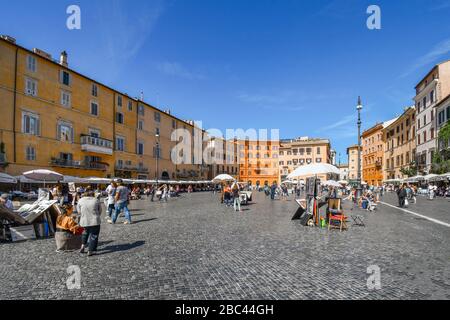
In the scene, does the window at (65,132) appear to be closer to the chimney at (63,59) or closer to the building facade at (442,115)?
the chimney at (63,59)

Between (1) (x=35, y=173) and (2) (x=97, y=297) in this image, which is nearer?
(2) (x=97, y=297)

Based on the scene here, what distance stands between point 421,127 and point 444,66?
1007cm

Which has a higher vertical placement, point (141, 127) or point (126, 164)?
point (141, 127)

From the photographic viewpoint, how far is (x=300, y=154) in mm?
85125

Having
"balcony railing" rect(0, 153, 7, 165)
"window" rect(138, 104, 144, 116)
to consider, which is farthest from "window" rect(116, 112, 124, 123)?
"balcony railing" rect(0, 153, 7, 165)

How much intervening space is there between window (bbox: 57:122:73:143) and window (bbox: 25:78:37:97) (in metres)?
4.05

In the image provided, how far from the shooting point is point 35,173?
596 inches

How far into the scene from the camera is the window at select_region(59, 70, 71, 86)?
103 ft

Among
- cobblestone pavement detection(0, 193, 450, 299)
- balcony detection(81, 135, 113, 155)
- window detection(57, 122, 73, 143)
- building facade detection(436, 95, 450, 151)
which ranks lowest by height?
cobblestone pavement detection(0, 193, 450, 299)

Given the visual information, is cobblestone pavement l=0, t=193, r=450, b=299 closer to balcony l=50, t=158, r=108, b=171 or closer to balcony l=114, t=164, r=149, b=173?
A: balcony l=50, t=158, r=108, b=171

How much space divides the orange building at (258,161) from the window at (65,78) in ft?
192

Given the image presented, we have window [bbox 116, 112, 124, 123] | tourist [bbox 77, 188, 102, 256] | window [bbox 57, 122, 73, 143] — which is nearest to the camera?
tourist [bbox 77, 188, 102, 256]

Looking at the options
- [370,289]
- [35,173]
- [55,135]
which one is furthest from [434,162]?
[55,135]

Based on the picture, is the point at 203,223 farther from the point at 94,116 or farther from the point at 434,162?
the point at 434,162
